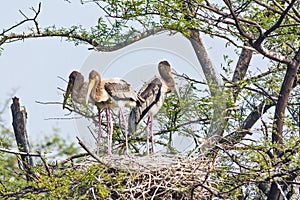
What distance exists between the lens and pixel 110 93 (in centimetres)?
627

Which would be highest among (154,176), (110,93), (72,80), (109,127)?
(72,80)

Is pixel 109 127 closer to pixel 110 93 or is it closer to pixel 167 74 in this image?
pixel 110 93

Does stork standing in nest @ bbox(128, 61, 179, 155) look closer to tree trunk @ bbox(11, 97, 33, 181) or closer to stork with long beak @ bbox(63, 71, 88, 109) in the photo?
stork with long beak @ bbox(63, 71, 88, 109)

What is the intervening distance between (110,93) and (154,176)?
0.76m

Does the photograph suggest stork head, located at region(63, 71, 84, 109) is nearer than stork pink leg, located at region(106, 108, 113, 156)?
No

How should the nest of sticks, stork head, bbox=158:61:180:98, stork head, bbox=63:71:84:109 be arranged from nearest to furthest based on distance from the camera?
the nest of sticks < stork head, bbox=158:61:180:98 < stork head, bbox=63:71:84:109

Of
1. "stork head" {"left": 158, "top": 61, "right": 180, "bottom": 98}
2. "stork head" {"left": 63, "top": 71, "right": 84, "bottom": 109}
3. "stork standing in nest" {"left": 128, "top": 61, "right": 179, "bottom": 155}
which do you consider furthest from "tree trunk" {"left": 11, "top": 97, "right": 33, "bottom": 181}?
"stork head" {"left": 158, "top": 61, "right": 180, "bottom": 98}

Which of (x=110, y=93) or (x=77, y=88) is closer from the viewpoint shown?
(x=110, y=93)

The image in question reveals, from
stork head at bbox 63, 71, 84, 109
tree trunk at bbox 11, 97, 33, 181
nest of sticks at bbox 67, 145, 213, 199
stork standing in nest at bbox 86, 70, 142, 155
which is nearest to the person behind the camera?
nest of sticks at bbox 67, 145, 213, 199

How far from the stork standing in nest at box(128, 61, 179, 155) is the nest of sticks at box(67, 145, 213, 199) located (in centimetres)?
42

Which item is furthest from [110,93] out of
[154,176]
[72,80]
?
[154,176]

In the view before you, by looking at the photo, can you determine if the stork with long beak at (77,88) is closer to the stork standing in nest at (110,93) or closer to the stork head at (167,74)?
the stork standing in nest at (110,93)

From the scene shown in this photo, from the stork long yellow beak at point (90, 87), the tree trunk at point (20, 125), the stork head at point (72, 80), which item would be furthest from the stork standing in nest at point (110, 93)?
the tree trunk at point (20, 125)

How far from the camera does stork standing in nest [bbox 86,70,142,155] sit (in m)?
6.16
